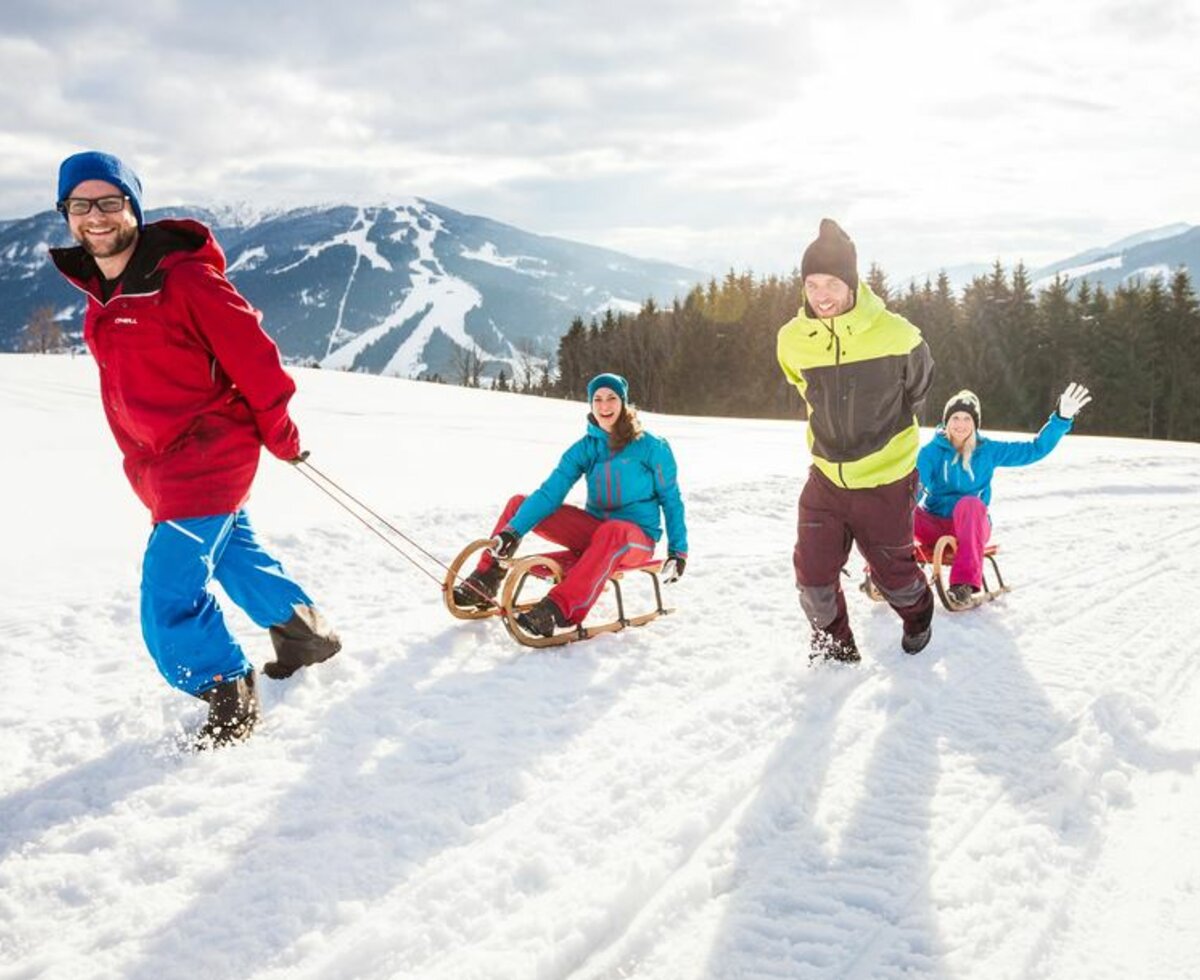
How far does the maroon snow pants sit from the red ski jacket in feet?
8.12

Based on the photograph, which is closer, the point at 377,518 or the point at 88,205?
the point at 88,205

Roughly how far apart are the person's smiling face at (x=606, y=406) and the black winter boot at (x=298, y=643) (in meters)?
1.97

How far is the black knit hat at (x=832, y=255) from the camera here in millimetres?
3660

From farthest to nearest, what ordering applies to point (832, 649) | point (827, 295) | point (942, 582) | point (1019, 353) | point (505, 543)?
point (1019, 353) → point (942, 582) → point (505, 543) → point (832, 649) → point (827, 295)

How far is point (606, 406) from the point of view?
4820mm

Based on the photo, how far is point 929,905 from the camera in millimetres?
2217

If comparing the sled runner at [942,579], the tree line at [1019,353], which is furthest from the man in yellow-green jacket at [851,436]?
the tree line at [1019,353]

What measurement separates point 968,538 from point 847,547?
1.36 m

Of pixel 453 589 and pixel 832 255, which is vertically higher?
pixel 832 255

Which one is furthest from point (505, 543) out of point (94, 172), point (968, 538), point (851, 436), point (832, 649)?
point (968, 538)

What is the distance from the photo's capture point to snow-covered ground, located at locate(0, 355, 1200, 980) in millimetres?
2084

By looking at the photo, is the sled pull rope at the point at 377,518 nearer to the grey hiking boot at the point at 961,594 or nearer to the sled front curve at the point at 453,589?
the sled front curve at the point at 453,589

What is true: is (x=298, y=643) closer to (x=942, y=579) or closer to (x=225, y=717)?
(x=225, y=717)

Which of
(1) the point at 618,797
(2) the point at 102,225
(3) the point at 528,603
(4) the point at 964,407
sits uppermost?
(2) the point at 102,225
